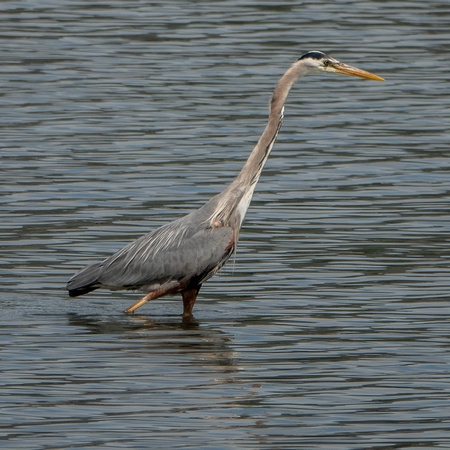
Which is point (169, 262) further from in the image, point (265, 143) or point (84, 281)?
point (265, 143)

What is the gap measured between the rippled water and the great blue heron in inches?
10.6

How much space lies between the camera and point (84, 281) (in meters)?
10.7

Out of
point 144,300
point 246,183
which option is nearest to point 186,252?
point 144,300

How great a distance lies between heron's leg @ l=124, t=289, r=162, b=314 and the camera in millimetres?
10641

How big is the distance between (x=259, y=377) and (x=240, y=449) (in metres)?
1.40

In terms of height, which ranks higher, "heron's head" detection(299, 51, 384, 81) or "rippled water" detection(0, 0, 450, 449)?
"heron's head" detection(299, 51, 384, 81)

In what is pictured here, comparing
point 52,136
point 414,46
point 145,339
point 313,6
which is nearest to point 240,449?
point 145,339

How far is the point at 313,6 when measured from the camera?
2820 cm

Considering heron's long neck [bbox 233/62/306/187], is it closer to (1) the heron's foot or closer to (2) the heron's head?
(2) the heron's head

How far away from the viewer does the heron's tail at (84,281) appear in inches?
420

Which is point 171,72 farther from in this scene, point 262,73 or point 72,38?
point 72,38

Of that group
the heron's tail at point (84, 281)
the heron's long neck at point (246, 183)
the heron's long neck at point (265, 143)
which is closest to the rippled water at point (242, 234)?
the heron's tail at point (84, 281)

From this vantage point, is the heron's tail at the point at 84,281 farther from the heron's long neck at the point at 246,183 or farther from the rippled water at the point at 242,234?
the heron's long neck at the point at 246,183

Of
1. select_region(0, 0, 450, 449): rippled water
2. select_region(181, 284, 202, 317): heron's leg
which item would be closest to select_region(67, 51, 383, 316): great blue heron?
select_region(181, 284, 202, 317): heron's leg
